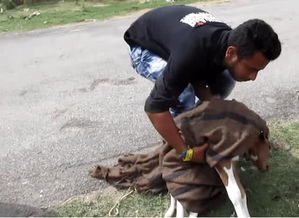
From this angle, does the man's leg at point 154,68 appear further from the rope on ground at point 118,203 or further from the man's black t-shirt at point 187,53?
the rope on ground at point 118,203

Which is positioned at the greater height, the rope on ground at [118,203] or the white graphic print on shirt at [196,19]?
the white graphic print on shirt at [196,19]

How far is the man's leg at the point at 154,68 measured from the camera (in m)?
3.30

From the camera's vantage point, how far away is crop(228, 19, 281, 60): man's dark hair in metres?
2.58

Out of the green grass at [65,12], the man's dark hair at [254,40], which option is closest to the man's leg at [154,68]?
the man's dark hair at [254,40]

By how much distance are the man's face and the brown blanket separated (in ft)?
0.92

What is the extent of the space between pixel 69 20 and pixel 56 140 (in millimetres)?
5089

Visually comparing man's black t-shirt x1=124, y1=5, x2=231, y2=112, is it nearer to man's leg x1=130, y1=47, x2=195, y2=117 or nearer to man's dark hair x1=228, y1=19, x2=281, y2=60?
man's dark hair x1=228, y1=19, x2=281, y2=60

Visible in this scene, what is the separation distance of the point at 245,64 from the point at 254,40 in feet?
0.47

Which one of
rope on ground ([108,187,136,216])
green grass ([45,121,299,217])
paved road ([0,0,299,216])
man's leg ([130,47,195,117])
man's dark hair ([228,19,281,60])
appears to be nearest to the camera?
man's dark hair ([228,19,281,60])

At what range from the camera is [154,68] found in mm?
3355

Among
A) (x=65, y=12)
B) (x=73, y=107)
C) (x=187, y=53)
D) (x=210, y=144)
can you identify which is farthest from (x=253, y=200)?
(x=65, y=12)

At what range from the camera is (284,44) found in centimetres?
638

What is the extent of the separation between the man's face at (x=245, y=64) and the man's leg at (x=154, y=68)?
1.85 ft

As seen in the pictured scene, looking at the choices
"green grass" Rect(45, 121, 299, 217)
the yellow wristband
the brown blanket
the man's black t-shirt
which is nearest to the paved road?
"green grass" Rect(45, 121, 299, 217)
